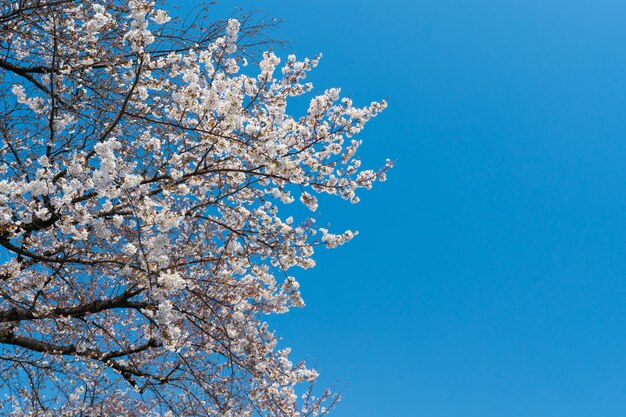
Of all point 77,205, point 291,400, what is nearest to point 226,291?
point 291,400

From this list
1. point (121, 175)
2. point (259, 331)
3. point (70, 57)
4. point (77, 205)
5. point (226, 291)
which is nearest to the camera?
point (121, 175)

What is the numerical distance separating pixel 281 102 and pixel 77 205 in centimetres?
314

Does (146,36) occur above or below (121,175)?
above

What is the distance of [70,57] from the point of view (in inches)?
277

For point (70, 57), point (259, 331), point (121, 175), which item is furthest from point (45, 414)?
Result: point (70, 57)

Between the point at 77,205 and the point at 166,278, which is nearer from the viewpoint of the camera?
the point at 166,278

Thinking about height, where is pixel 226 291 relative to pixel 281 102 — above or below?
below

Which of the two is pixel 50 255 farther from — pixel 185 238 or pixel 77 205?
pixel 185 238

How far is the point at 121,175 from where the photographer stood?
5844 mm

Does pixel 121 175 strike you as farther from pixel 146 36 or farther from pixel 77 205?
pixel 146 36

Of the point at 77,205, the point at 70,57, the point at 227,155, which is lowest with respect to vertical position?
the point at 77,205

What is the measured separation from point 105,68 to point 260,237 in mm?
2929

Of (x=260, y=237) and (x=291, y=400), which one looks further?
(x=291, y=400)

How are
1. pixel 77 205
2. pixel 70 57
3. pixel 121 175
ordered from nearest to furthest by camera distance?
pixel 121 175 → pixel 77 205 → pixel 70 57
